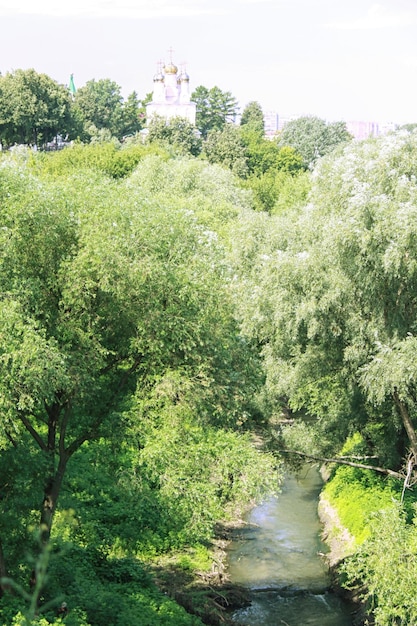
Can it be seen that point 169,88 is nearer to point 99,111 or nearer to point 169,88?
point 169,88

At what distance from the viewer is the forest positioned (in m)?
15.1

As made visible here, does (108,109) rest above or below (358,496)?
above

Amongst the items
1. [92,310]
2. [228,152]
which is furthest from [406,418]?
[228,152]

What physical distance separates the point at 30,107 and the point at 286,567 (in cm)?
7388

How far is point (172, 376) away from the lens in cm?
1588

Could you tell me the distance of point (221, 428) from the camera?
18.0 meters

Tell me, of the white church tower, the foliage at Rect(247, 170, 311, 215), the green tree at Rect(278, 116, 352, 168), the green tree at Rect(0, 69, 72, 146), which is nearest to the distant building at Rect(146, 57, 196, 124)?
the white church tower

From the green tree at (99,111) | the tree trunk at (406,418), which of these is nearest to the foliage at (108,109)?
the green tree at (99,111)

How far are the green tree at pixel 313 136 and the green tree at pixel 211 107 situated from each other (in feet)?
68.7

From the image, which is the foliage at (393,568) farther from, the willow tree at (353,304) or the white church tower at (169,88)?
the white church tower at (169,88)

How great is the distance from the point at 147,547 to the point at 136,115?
124197 mm

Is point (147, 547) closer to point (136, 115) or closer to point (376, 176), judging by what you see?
point (376, 176)

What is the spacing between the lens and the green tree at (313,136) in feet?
382

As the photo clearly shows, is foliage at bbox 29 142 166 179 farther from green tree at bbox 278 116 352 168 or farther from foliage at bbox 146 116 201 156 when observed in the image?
green tree at bbox 278 116 352 168
